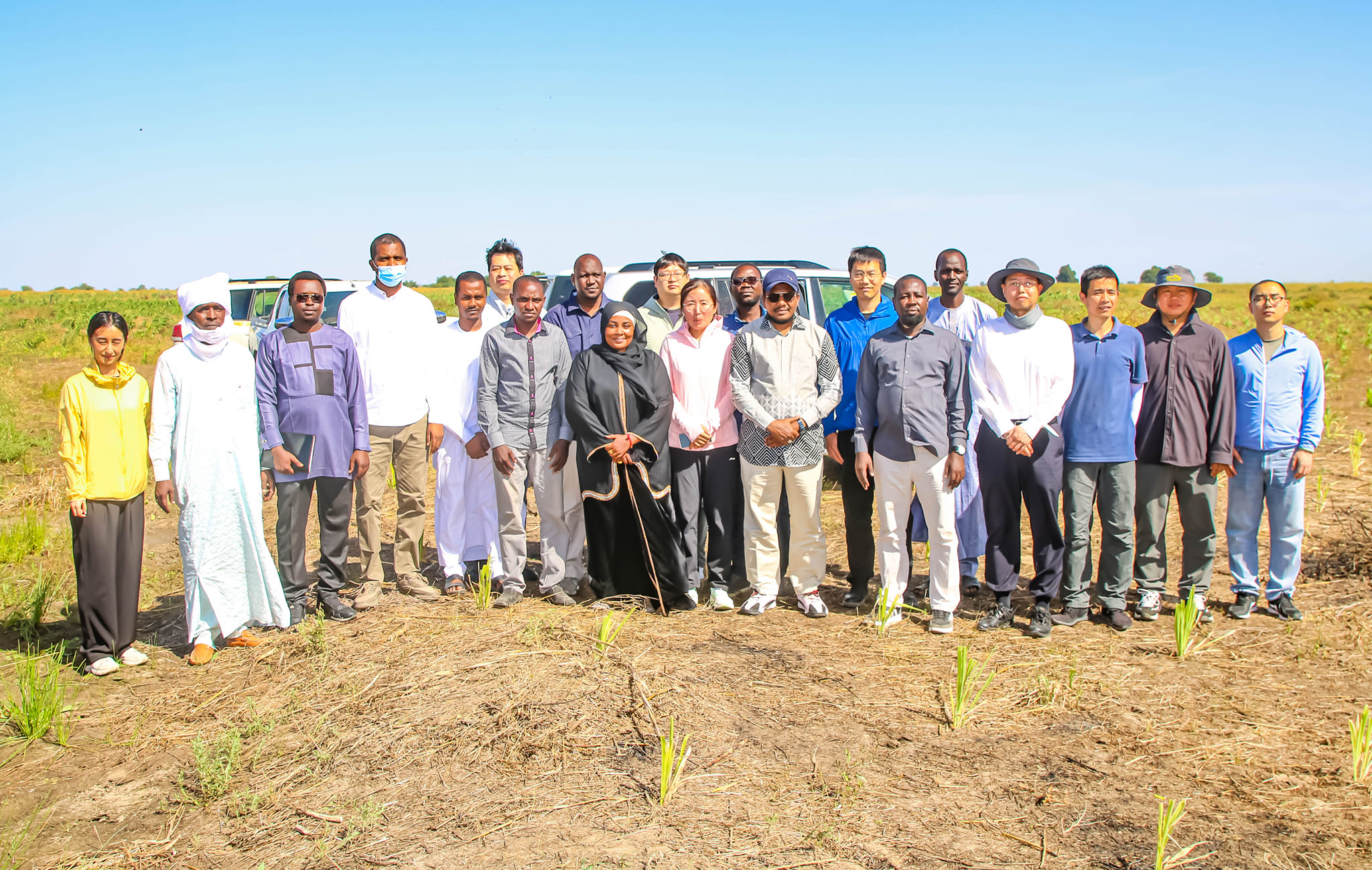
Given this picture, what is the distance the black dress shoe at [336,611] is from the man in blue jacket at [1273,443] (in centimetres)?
531

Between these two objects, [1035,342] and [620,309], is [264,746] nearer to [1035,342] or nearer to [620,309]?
[620,309]

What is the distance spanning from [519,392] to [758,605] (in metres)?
1.99

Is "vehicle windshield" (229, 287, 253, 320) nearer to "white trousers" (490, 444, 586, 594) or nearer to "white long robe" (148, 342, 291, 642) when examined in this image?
"white long robe" (148, 342, 291, 642)

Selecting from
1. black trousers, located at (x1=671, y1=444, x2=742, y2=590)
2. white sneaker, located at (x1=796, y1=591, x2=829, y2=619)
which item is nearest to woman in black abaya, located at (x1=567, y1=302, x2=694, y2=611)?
black trousers, located at (x1=671, y1=444, x2=742, y2=590)

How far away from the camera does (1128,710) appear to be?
14.0 ft

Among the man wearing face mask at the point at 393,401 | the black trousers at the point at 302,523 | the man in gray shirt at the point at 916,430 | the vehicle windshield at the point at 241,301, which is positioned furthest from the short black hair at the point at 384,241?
the vehicle windshield at the point at 241,301

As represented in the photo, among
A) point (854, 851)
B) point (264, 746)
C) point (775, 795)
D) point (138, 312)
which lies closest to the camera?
point (854, 851)

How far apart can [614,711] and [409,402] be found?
2.74 m

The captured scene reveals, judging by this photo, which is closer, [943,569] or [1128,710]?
[1128,710]

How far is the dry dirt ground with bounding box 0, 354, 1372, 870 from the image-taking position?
3.28m

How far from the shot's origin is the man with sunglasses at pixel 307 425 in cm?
541

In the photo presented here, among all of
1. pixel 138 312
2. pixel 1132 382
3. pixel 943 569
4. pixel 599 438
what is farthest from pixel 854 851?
pixel 138 312

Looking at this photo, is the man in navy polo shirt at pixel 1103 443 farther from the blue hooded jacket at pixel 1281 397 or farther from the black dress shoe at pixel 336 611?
the black dress shoe at pixel 336 611

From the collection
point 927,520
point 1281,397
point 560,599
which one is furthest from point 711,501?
point 1281,397
